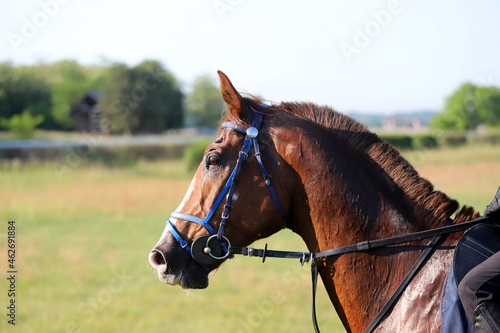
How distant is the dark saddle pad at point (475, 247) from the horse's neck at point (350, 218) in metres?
0.28

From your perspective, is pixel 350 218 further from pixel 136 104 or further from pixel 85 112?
pixel 85 112

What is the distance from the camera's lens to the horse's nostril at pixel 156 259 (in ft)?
8.62

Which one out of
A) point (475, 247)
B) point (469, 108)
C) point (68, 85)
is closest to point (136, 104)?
point (68, 85)

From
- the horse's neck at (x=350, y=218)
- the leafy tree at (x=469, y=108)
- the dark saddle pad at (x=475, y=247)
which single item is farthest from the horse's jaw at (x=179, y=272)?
the leafy tree at (x=469, y=108)

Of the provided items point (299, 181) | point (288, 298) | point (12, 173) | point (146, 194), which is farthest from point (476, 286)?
point (12, 173)

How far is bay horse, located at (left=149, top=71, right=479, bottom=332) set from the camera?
99.5 inches

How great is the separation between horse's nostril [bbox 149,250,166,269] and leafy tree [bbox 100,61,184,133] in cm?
2934

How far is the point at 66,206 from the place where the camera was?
55.3ft

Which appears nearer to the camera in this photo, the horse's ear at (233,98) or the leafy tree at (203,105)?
the horse's ear at (233,98)

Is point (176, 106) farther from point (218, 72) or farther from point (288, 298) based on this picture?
point (218, 72)

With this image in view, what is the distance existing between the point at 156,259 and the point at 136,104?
31.2 metres

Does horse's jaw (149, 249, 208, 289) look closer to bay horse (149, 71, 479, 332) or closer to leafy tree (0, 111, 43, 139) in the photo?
bay horse (149, 71, 479, 332)

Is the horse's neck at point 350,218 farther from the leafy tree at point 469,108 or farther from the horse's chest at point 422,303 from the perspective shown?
the leafy tree at point 469,108

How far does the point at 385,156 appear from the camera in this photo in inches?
104
